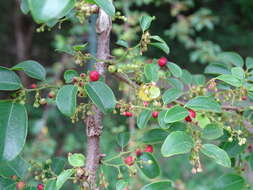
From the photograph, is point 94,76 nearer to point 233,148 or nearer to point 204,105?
point 204,105

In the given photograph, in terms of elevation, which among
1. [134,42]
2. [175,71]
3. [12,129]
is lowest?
[12,129]

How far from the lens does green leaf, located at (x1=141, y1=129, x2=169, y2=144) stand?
66 cm

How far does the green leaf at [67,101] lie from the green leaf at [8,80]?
8 cm

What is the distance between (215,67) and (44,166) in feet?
1.35

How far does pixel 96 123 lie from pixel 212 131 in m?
0.19

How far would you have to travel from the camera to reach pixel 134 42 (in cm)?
311

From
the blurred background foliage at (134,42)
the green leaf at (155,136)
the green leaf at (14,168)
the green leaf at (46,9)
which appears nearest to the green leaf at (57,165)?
the green leaf at (14,168)

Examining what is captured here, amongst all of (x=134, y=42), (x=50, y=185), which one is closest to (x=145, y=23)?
A: (x=50, y=185)

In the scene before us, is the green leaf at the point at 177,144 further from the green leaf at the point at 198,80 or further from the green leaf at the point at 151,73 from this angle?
the green leaf at the point at 198,80

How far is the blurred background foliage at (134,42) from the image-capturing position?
7.50 feet

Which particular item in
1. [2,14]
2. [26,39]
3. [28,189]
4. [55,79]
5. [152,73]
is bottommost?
[28,189]

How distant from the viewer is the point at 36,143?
2.15 m

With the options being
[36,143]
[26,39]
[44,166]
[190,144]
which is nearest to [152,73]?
[190,144]

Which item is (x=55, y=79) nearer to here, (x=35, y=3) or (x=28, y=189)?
(x=28, y=189)
